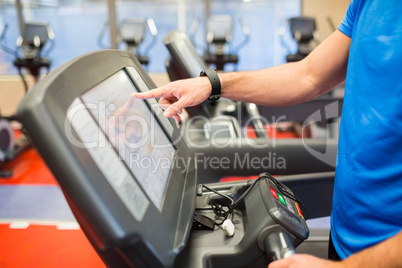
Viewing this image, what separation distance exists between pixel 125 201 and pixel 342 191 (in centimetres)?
63

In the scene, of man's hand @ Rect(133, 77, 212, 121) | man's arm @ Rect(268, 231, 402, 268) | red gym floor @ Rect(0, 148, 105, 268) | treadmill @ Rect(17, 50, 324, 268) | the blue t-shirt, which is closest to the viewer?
treadmill @ Rect(17, 50, 324, 268)

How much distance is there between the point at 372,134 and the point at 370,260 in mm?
309

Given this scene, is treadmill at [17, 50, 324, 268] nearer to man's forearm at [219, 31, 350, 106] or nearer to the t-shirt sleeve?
man's forearm at [219, 31, 350, 106]

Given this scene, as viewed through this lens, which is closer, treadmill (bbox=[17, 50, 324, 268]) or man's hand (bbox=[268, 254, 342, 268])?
treadmill (bbox=[17, 50, 324, 268])

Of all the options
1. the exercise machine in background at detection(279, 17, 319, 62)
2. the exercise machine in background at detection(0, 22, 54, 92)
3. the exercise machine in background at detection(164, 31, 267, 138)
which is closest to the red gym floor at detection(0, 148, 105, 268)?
the exercise machine in background at detection(164, 31, 267, 138)

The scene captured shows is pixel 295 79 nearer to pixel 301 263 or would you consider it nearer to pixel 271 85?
pixel 271 85

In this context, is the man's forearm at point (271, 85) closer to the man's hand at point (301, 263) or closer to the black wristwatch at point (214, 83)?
the black wristwatch at point (214, 83)

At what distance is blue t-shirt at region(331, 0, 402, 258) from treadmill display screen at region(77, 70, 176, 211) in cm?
46

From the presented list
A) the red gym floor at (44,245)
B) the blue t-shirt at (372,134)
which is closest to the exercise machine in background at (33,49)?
the red gym floor at (44,245)

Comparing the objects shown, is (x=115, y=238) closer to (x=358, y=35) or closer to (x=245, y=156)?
(x=358, y=35)

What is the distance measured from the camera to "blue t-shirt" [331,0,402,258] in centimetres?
79

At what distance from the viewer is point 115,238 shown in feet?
1.64

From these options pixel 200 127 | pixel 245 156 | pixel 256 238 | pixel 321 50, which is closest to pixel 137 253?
pixel 256 238

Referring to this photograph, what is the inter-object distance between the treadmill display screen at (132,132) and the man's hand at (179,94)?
0.04m
